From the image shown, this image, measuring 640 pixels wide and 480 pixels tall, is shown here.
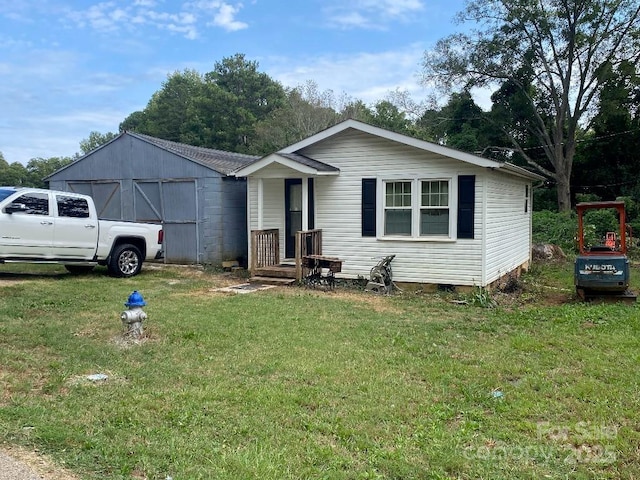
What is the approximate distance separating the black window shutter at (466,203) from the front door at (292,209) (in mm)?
3704

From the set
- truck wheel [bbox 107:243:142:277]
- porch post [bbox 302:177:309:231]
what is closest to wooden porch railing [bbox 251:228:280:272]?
porch post [bbox 302:177:309:231]

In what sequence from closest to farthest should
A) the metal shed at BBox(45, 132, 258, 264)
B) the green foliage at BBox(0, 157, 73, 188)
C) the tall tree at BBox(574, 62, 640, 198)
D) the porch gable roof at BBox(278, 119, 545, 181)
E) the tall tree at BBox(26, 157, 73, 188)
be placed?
1. the porch gable roof at BBox(278, 119, 545, 181)
2. the metal shed at BBox(45, 132, 258, 264)
3. the tall tree at BBox(574, 62, 640, 198)
4. the green foliage at BBox(0, 157, 73, 188)
5. the tall tree at BBox(26, 157, 73, 188)

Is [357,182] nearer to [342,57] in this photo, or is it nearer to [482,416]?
[482,416]

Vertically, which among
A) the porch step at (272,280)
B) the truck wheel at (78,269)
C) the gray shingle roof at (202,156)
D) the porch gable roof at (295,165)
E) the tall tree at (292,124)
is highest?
the tall tree at (292,124)

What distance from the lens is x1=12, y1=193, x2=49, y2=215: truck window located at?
Answer: 9.72 m

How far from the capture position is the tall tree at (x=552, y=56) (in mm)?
24922

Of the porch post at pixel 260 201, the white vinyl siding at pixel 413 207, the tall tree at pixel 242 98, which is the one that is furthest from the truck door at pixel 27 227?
the tall tree at pixel 242 98

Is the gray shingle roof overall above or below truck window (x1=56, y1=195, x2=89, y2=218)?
above

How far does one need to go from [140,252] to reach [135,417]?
27.0 ft

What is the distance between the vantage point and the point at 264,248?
37.4 ft

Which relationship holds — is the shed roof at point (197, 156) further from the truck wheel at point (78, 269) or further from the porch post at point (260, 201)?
the truck wheel at point (78, 269)

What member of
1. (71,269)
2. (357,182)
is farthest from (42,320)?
(357,182)

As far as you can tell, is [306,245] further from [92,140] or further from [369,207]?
[92,140]

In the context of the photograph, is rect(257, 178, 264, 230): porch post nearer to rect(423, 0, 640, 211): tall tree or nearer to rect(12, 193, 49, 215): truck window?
rect(12, 193, 49, 215): truck window
